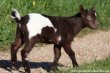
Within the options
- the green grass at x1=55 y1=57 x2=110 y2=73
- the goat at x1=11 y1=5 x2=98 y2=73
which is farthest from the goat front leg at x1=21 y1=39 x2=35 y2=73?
the green grass at x1=55 y1=57 x2=110 y2=73

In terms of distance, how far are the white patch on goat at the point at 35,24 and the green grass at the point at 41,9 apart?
250 centimetres

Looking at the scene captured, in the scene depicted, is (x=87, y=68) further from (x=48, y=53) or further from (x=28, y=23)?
(x=48, y=53)

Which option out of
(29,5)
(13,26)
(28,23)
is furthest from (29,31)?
(29,5)

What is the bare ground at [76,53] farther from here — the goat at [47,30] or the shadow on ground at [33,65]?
the goat at [47,30]

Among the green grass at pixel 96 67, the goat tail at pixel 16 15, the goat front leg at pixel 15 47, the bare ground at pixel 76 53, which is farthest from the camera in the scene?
the bare ground at pixel 76 53

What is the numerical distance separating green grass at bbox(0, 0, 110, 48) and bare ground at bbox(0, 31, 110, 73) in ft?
2.04

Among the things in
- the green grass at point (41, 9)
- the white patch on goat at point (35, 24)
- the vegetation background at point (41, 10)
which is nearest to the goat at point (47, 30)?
the white patch on goat at point (35, 24)

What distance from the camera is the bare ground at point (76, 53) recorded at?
1038 cm

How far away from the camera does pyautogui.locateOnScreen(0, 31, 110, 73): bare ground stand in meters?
10.4

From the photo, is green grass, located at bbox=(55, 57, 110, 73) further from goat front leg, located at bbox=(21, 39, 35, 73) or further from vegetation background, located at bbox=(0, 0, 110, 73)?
goat front leg, located at bbox=(21, 39, 35, 73)

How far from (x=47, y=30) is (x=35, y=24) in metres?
0.34

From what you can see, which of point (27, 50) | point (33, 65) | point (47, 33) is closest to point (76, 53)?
point (33, 65)

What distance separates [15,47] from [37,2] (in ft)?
13.9

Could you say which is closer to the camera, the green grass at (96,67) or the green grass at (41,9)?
the green grass at (96,67)
